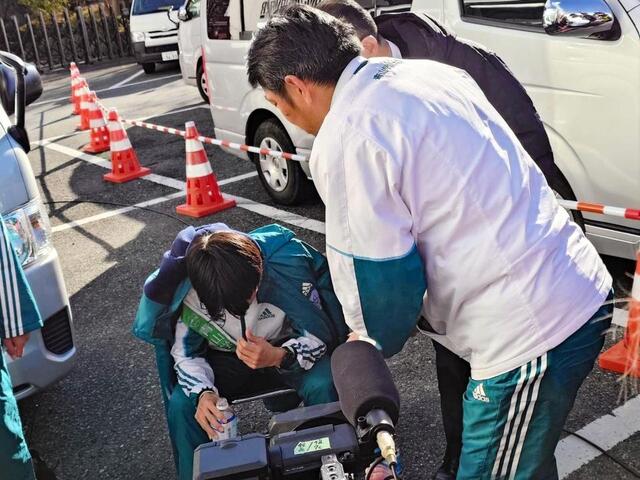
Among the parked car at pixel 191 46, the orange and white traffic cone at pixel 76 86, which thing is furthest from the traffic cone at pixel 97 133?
the orange and white traffic cone at pixel 76 86

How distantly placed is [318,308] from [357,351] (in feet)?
4.17

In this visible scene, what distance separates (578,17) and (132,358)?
2826mm

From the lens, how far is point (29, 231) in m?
3.21

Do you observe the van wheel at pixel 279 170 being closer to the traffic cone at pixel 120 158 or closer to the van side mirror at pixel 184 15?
the traffic cone at pixel 120 158

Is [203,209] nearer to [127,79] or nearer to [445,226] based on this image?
[445,226]

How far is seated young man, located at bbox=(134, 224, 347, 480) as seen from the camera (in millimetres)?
2504

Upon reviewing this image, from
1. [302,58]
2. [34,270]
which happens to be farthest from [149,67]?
[302,58]

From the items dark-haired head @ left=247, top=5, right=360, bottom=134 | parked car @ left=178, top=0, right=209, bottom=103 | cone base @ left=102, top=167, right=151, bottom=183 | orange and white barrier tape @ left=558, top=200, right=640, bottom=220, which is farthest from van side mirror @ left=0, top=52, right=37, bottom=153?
parked car @ left=178, top=0, right=209, bottom=103

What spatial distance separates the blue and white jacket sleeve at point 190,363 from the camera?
101 inches

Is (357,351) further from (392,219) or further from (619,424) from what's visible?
(619,424)

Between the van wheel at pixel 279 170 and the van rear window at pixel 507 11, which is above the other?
the van rear window at pixel 507 11

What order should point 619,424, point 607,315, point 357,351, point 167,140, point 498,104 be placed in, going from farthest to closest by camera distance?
1. point 167,140
2. point 619,424
3. point 498,104
4. point 607,315
5. point 357,351

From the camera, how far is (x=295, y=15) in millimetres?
1724

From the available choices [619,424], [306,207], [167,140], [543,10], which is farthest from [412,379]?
[167,140]
